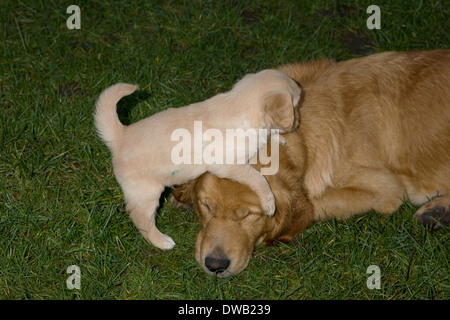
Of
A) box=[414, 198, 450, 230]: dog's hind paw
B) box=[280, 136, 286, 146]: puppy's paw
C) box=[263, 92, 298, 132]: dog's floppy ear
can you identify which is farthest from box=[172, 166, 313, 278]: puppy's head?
box=[414, 198, 450, 230]: dog's hind paw

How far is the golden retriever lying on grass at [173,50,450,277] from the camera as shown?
13.0 ft

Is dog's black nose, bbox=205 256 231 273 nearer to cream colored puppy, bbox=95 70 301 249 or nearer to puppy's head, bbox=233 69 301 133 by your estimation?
cream colored puppy, bbox=95 70 301 249

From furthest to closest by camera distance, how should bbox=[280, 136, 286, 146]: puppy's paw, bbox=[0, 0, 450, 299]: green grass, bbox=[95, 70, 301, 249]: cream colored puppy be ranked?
bbox=[280, 136, 286, 146]: puppy's paw, bbox=[0, 0, 450, 299]: green grass, bbox=[95, 70, 301, 249]: cream colored puppy

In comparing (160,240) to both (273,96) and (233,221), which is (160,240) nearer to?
(233,221)

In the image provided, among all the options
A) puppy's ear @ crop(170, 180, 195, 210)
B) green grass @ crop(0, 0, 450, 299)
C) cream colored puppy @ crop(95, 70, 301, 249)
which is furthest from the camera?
puppy's ear @ crop(170, 180, 195, 210)

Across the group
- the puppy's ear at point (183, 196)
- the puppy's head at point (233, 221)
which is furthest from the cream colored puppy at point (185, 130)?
the puppy's ear at point (183, 196)

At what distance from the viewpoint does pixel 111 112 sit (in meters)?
3.66

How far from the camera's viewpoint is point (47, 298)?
3.67m

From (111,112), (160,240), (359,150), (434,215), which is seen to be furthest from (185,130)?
(434,215)

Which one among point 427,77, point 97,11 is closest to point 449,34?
point 427,77

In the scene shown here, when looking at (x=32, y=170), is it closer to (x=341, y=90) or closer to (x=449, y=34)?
(x=341, y=90)

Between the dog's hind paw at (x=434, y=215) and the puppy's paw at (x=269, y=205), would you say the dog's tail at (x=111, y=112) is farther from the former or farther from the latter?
the dog's hind paw at (x=434, y=215)

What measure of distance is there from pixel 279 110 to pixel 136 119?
1683 mm

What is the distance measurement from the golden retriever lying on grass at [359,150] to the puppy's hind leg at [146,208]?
0.30 m
